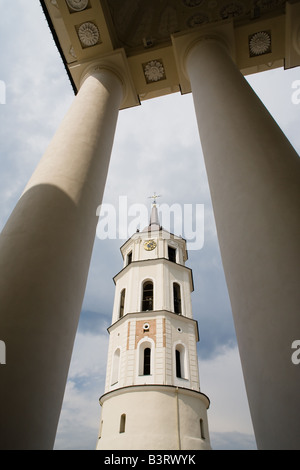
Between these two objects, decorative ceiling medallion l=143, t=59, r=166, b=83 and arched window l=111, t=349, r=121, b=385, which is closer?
decorative ceiling medallion l=143, t=59, r=166, b=83

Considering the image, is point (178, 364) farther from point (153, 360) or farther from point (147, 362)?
point (147, 362)

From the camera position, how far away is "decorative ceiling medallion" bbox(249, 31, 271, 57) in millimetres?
7367

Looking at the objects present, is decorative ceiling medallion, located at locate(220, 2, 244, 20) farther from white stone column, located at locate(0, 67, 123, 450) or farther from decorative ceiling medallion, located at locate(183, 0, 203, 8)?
white stone column, located at locate(0, 67, 123, 450)

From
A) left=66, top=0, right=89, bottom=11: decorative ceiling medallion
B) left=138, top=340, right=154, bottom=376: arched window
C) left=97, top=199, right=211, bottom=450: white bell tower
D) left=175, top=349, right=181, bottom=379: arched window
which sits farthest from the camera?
left=175, top=349, right=181, bottom=379: arched window

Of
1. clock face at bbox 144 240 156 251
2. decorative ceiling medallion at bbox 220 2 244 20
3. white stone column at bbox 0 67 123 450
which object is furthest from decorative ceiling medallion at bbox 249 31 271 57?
clock face at bbox 144 240 156 251

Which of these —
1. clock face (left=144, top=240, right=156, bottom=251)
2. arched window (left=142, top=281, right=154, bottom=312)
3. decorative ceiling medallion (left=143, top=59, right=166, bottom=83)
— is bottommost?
decorative ceiling medallion (left=143, top=59, right=166, bottom=83)

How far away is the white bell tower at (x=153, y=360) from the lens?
19.5m

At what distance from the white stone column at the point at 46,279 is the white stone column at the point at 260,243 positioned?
1493 mm

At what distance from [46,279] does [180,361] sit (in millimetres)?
24017

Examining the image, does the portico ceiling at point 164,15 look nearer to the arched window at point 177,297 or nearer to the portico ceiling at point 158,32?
the portico ceiling at point 158,32

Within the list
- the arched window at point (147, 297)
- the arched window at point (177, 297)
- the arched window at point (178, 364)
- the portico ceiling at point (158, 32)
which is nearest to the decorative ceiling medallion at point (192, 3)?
the portico ceiling at point (158, 32)
